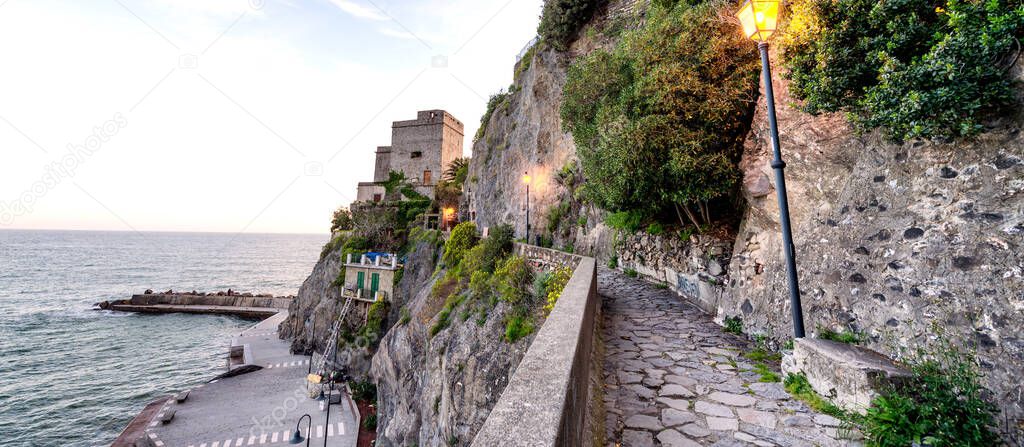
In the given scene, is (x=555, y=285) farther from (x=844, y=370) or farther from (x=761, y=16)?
(x=761, y=16)

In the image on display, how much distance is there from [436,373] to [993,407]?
1319 centimetres

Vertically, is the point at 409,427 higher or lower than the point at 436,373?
lower

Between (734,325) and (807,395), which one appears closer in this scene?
(807,395)

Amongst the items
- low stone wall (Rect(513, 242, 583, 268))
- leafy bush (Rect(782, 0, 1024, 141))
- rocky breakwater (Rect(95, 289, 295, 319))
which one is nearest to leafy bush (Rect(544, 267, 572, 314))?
low stone wall (Rect(513, 242, 583, 268))

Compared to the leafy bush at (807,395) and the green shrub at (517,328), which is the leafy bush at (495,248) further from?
the leafy bush at (807,395)

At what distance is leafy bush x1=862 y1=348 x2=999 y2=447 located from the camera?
2912 millimetres

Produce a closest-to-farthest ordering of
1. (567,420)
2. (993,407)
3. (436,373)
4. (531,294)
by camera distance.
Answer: (567,420) < (993,407) < (531,294) < (436,373)

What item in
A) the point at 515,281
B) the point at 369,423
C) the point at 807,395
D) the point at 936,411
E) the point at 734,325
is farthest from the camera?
the point at 369,423

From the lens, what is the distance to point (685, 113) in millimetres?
8477

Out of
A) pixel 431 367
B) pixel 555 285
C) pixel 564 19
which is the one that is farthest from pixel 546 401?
pixel 564 19

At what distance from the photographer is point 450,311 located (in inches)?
603

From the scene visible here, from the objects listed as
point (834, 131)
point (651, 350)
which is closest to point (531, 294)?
point (651, 350)

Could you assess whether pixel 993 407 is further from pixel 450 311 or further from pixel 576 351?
pixel 450 311

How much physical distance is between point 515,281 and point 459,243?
425 inches
